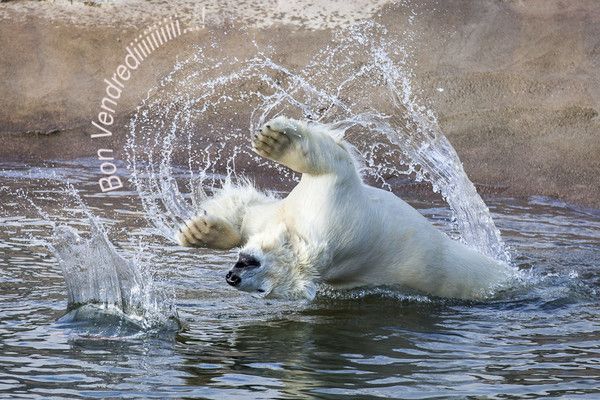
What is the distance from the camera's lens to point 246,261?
470 centimetres

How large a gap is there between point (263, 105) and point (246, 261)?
5580 millimetres

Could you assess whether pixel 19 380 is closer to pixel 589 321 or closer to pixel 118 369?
pixel 118 369

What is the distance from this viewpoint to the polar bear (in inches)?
190

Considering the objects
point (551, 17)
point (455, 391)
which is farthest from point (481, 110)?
point (455, 391)

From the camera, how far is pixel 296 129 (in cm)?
495

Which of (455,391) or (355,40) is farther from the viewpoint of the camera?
(355,40)

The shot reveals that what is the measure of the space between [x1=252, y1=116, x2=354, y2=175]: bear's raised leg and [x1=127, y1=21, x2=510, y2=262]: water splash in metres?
3.86

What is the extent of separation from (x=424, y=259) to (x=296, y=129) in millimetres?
985

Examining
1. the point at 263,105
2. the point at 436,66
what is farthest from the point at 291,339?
the point at 436,66

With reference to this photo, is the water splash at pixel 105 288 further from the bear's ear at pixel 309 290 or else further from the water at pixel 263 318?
the bear's ear at pixel 309 290

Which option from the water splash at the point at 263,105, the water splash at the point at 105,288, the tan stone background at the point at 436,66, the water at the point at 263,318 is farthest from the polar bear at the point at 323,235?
the tan stone background at the point at 436,66

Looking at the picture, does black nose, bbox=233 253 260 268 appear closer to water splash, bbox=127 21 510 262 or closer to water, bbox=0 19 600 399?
water, bbox=0 19 600 399

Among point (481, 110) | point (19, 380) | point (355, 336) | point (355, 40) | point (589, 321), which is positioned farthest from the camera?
point (355, 40)

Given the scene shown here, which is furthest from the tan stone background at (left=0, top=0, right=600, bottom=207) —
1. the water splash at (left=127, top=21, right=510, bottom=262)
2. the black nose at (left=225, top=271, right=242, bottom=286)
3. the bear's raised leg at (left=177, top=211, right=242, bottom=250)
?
the black nose at (left=225, top=271, right=242, bottom=286)
